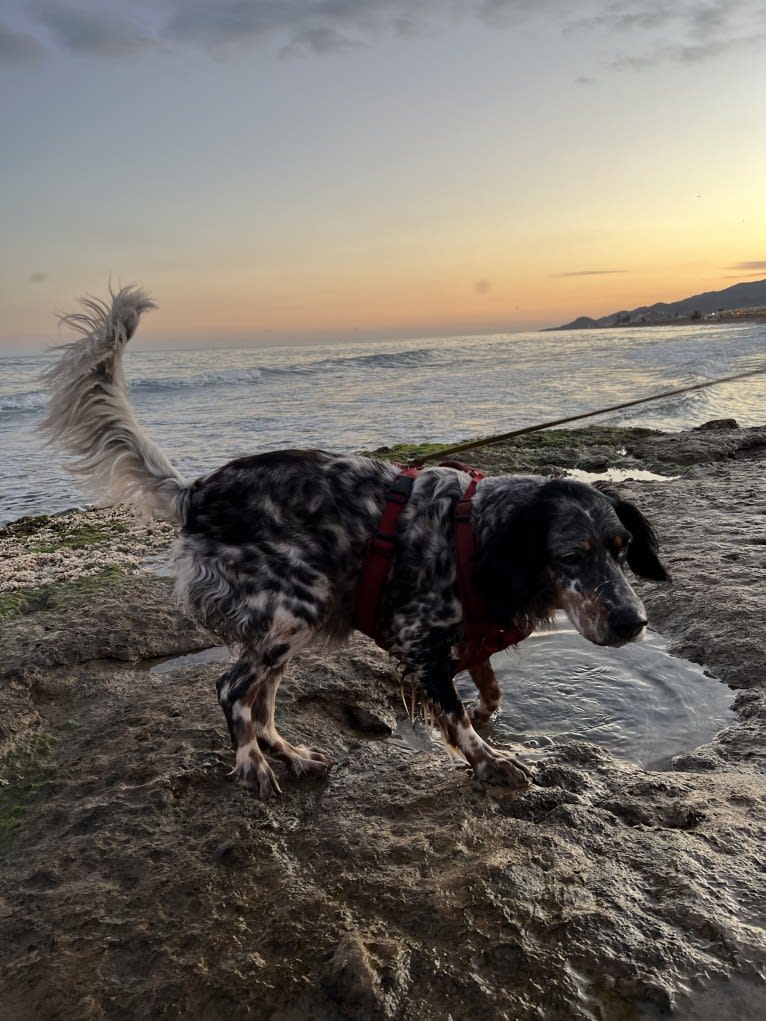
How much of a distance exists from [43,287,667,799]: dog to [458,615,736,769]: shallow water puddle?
0.40 meters

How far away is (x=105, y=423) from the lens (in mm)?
3812

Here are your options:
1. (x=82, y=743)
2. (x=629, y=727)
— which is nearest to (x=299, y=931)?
(x=82, y=743)

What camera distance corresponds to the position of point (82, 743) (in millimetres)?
3734

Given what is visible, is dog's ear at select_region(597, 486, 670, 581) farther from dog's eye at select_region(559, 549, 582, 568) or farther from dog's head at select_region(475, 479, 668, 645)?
dog's eye at select_region(559, 549, 582, 568)

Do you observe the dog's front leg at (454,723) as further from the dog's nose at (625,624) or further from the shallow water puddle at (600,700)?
the dog's nose at (625,624)

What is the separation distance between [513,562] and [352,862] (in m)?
1.40

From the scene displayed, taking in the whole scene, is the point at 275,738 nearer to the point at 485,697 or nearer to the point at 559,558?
the point at 485,697

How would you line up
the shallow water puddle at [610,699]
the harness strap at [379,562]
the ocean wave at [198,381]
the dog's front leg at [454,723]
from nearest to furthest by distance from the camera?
the dog's front leg at [454,723]
the harness strap at [379,562]
the shallow water puddle at [610,699]
the ocean wave at [198,381]

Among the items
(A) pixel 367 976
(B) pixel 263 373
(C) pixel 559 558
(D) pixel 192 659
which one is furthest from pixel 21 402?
(A) pixel 367 976

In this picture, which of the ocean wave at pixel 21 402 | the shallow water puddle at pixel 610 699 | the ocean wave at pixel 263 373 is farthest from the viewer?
the ocean wave at pixel 263 373

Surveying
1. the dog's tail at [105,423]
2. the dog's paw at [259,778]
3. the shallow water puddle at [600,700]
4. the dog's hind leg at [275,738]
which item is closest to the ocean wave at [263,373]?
the dog's tail at [105,423]

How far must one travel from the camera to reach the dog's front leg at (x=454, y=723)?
3.37m

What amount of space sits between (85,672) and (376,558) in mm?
2191

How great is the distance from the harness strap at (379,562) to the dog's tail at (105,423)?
100 cm
